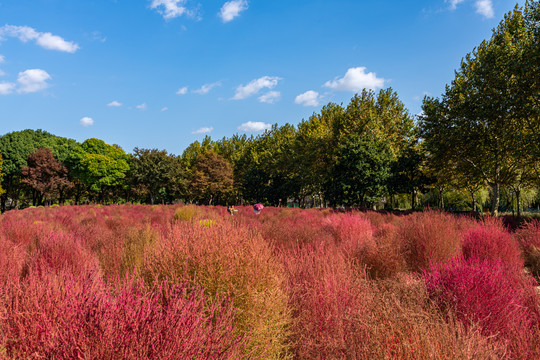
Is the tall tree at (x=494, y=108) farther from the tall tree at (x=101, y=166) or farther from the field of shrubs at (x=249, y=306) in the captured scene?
the tall tree at (x=101, y=166)

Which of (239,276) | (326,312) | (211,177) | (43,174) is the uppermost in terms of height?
(43,174)

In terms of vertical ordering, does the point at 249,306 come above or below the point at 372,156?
below

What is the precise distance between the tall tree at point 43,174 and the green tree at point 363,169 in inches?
1596

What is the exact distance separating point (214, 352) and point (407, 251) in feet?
17.2

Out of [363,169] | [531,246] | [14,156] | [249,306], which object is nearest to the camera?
[249,306]

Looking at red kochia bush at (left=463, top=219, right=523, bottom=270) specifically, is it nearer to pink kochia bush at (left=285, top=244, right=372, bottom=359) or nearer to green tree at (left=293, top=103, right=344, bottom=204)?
pink kochia bush at (left=285, top=244, right=372, bottom=359)

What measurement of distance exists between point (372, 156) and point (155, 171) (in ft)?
113

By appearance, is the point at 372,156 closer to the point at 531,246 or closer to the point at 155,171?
the point at 531,246

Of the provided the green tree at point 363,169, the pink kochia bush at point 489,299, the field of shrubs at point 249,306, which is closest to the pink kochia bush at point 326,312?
the field of shrubs at point 249,306

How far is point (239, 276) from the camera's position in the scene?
3232 mm

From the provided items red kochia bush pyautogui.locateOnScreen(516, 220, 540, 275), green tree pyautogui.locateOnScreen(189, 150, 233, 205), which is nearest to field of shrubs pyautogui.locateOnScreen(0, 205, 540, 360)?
red kochia bush pyautogui.locateOnScreen(516, 220, 540, 275)

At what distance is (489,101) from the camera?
17.5 meters

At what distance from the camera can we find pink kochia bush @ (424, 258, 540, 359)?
295 centimetres

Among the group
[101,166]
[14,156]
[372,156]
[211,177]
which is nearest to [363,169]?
[372,156]
